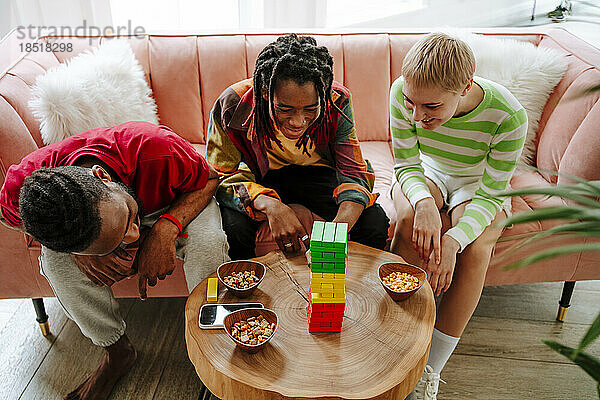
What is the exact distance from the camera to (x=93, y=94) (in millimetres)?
1826

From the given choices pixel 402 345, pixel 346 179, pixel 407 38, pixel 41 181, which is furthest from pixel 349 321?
pixel 407 38

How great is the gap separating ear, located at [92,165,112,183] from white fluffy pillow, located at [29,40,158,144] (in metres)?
0.48

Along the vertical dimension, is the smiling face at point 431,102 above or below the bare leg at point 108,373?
above

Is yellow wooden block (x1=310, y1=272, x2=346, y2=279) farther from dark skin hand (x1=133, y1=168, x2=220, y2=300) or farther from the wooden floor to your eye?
the wooden floor

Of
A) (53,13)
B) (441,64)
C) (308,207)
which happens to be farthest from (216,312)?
(53,13)

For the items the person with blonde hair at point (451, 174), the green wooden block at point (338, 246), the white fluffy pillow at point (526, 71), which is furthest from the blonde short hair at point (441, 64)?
the white fluffy pillow at point (526, 71)

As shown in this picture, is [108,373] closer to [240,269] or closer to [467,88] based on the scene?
[240,269]

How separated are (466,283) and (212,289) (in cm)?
72

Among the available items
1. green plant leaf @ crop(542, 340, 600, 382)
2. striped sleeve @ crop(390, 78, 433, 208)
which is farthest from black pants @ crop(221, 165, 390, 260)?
green plant leaf @ crop(542, 340, 600, 382)

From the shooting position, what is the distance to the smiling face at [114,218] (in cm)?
124

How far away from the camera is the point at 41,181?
4.00 ft

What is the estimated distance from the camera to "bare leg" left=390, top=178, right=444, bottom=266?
64.1 inches

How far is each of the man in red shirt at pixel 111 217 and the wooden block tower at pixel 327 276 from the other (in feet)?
1.46

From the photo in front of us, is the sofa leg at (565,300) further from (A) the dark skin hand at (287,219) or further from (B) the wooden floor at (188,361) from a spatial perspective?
(A) the dark skin hand at (287,219)
